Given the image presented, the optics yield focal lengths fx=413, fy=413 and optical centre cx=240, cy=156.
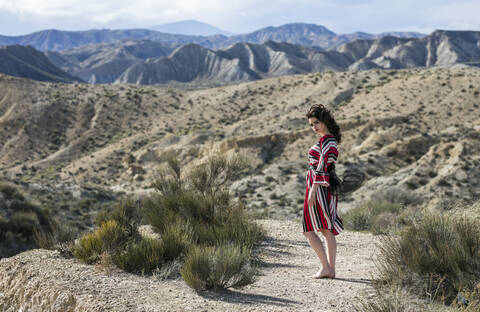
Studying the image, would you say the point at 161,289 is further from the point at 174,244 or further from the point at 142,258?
the point at 174,244

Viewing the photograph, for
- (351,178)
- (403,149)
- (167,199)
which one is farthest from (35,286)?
(403,149)

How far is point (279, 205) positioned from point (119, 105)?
40054mm

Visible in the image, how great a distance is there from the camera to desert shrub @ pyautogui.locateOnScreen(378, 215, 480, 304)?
4.73m

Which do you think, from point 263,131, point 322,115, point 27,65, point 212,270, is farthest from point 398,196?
point 27,65

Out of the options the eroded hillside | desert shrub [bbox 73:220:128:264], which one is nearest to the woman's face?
desert shrub [bbox 73:220:128:264]

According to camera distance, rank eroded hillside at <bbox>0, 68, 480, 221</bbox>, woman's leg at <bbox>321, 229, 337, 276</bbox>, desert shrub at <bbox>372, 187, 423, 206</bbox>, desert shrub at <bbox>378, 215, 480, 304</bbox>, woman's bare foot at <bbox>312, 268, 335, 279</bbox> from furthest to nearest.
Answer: eroded hillside at <bbox>0, 68, 480, 221</bbox>, desert shrub at <bbox>372, 187, 423, 206</bbox>, woman's bare foot at <bbox>312, 268, 335, 279</bbox>, woman's leg at <bbox>321, 229, 337, 276</bbox>, desert shrub at <bbox>378, 215, 480, 304</bbox>

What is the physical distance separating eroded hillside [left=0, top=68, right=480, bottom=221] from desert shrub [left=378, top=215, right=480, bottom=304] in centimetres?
1153

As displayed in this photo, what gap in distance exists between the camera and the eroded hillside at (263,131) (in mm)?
23250

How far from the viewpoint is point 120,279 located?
5.71 m

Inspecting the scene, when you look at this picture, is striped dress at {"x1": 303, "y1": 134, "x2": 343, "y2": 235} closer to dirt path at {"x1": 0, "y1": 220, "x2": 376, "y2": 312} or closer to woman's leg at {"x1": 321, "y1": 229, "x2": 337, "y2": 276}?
woman's leg at {"x1": 321, "y1": 229, "x2": 337, "y2": 276}

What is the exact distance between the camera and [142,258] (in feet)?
20.2

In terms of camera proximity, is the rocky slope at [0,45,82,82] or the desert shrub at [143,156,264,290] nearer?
the desert shrub at [143,156,264,290]

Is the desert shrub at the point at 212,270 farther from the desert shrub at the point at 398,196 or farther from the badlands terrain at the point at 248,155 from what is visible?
the desert shrub at the point at 398,196

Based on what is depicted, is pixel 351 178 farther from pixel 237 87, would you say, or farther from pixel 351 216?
pixel 237 87
